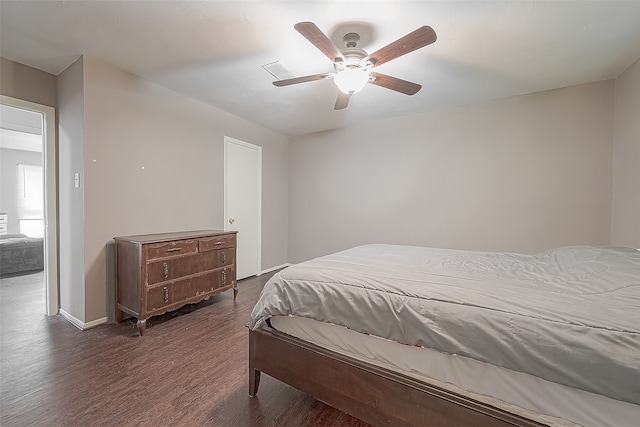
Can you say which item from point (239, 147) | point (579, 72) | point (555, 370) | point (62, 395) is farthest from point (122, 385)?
point (579, 72)

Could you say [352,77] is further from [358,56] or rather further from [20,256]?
[20,256]

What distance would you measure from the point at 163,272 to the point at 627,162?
4.56 meters

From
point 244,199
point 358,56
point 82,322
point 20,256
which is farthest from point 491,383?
point 20,256

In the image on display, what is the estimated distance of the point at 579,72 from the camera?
2.58m

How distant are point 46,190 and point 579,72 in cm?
550

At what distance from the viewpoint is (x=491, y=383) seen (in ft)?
3.22

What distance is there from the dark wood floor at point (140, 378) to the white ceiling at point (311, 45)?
2487mm

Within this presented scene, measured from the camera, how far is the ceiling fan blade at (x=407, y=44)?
1.54 m

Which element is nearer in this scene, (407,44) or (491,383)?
(491,383)

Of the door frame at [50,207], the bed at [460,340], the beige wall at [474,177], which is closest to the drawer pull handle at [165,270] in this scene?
the door frame at [50,207]

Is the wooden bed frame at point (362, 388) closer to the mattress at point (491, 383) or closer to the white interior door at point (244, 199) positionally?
the mattress at point (491, 383)

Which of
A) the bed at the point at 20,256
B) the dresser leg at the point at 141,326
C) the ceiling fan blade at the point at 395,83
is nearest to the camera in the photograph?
the ceiling fan blade at the point at 395,83

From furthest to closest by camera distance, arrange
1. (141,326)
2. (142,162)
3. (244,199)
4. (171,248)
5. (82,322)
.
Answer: (244,199) < (142,162) < (171,248) < (82,322) < (141,326)

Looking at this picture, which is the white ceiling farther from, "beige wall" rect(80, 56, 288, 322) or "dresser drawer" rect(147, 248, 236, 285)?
"dresser drawer" rect(147, 248, 236, 285)
